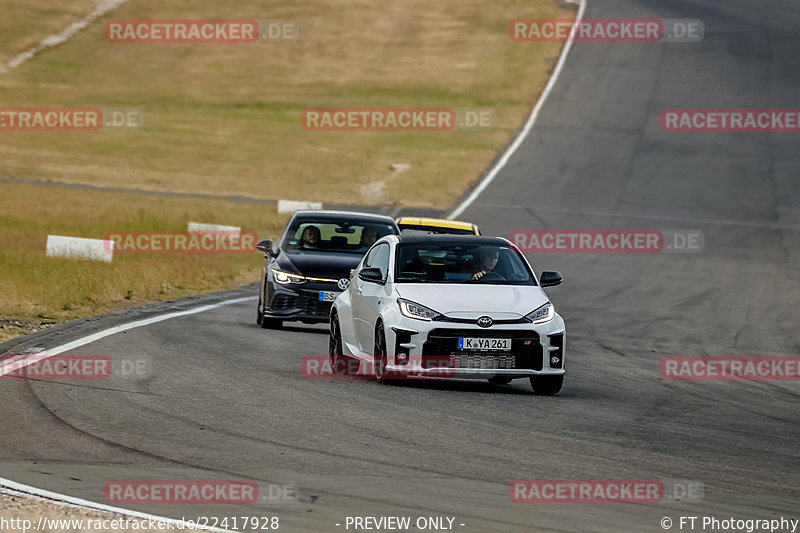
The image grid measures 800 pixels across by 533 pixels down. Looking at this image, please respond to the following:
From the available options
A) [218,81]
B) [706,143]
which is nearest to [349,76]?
[218,81]

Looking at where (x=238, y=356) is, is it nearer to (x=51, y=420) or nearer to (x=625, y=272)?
(x=51, y=420)

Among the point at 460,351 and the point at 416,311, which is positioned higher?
the point at 416,311

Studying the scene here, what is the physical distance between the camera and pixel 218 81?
62094mm

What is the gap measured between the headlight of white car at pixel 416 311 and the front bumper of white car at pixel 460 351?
0.07 meters

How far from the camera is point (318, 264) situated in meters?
17.5

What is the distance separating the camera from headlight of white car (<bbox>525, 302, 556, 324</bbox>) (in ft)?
40.1

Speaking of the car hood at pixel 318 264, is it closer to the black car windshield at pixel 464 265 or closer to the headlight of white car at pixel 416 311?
the black car windshield at pixel 464 265

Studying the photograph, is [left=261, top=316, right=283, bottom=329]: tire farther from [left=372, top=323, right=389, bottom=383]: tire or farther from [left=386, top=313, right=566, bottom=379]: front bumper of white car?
[left=386, top=313, right=566, bottom=379]: front bumper of white car

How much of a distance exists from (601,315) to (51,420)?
12551 millimetres

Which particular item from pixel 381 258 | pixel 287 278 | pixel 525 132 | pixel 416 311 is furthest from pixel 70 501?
pixel 525 132

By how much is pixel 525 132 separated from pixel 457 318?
38.4 meters

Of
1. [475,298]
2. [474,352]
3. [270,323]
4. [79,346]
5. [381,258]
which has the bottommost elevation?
[270,323]

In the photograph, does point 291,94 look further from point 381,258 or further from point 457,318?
point 457,318

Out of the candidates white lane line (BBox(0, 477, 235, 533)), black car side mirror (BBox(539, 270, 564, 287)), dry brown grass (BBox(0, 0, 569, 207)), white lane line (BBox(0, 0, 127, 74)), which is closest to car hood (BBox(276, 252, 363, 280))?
black car side mirror (BBox(539, 270, 564, 287))
